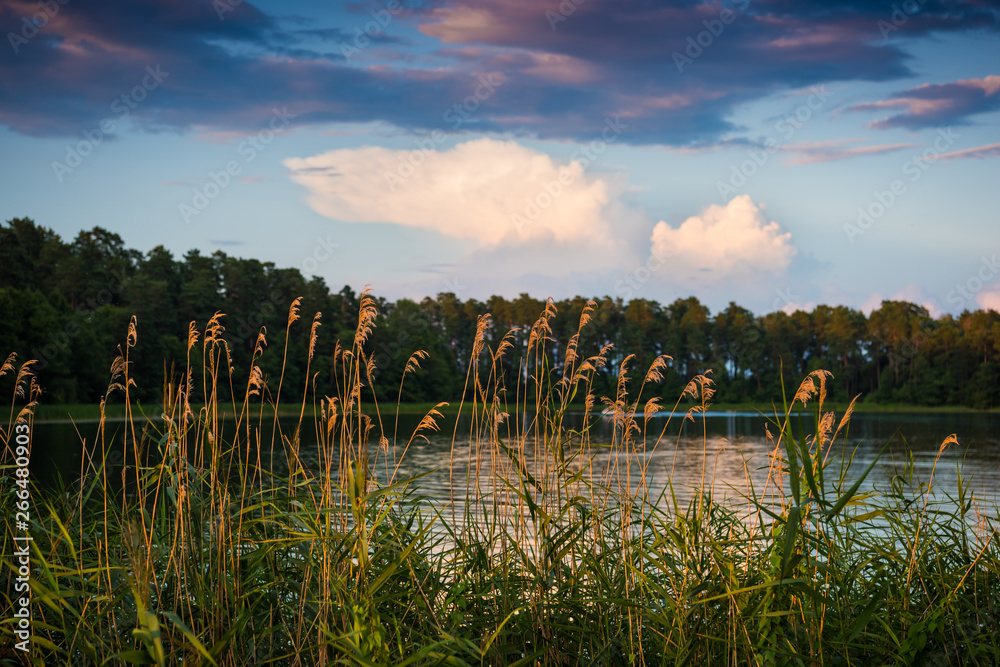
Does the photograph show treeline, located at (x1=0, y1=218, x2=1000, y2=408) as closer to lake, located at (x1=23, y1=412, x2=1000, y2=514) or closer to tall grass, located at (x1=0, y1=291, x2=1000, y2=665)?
lake, located at (x1=23, y1=412, x2=1000, y2=514)

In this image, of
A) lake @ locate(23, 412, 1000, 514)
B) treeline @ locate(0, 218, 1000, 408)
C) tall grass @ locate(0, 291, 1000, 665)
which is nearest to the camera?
tall grass @ locate(0, 291, 1000, 665)

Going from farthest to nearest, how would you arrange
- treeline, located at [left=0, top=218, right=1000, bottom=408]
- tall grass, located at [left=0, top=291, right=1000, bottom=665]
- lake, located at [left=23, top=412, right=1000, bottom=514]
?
treeline, located at [left=0, top=218, right=1000, bottom=408] → lake, located at [left=23, top=412, right=1000, bottom=514] → tall grass, located at [left=0, top=291, right=1000, bottom=665]

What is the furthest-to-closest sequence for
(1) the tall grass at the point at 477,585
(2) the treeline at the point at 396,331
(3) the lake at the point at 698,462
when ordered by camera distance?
(2) the treeline at the point at 396,331 < (3) the lake at the point at 698,462 < (1) the tall grass at the point at 477,585

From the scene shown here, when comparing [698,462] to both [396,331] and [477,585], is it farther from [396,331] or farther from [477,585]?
[396,331]

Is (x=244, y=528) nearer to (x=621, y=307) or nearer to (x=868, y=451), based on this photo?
(x=868, y=451)

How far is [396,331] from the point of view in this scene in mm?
90000

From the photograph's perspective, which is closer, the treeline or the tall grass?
the tall grass

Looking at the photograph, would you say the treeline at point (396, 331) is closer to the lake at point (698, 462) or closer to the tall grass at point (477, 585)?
the lake at point (698, 462)

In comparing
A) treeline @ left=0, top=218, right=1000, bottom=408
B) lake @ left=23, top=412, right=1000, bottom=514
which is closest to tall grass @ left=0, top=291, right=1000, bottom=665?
lake @ left=23, top=412, right=1000, bottom=514

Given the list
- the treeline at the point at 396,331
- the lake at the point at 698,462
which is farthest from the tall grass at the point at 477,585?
the treeline at the point at 396,331

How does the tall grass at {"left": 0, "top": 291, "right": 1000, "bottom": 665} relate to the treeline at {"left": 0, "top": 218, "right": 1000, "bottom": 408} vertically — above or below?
below

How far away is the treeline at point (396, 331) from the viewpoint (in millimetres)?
52094

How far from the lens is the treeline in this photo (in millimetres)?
52094

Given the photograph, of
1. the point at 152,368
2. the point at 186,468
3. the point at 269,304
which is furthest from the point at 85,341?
the point at 186,468
